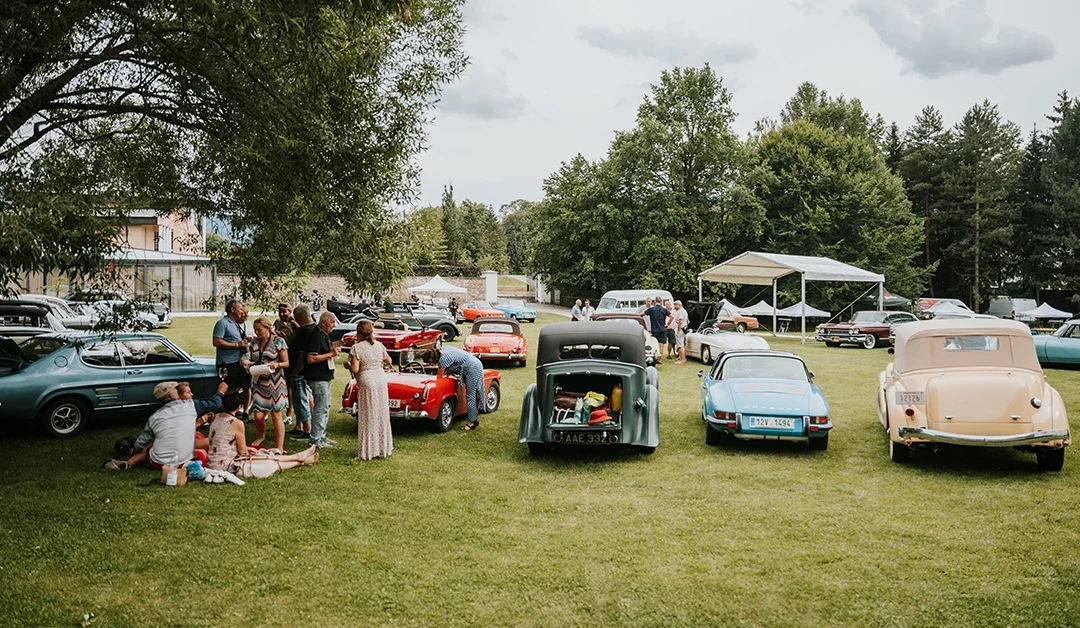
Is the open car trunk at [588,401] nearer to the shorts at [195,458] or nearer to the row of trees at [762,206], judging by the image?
the shorts at [195,458]

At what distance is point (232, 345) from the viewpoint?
10.4 metres

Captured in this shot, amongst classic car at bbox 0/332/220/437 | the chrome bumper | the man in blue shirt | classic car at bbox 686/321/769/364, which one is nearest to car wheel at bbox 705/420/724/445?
the chrome bumper

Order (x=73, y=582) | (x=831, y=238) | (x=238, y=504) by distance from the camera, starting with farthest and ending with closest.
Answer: (x=831, y=238)
(x=238, y=504)
(x=73, y=582)

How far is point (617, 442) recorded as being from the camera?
29.9 feet

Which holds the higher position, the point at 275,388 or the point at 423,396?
the point at 275,388

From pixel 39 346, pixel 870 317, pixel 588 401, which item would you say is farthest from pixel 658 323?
pixel 39 346

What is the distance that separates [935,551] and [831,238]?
141ft

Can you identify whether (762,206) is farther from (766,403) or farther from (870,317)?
(766,403)

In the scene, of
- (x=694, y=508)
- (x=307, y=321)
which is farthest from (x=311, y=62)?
(x=694, y=508)

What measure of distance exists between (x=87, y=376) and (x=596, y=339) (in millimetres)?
6876

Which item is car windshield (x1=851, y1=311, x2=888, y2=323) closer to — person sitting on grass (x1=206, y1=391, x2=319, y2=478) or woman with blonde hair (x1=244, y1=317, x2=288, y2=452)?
woman with blonde hair (x1=244, y1=317, x2=288, y2=452)

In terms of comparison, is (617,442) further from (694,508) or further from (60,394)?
(60,394)

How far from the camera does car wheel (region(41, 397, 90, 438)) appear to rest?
395 inches

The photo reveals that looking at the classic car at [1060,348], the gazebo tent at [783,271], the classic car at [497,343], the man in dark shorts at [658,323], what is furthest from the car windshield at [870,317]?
the classic car at [497,343]
